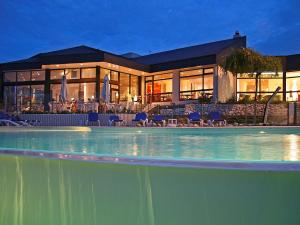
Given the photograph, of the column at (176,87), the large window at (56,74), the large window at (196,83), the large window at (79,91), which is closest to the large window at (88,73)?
the large window at (79,91)

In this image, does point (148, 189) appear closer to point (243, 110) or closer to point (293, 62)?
point (243, 110)

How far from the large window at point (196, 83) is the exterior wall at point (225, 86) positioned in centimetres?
57

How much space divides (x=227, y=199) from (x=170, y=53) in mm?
26155

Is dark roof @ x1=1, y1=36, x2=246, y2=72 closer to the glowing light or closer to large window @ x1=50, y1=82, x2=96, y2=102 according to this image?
large window @ x1=50, y1=82, x2=96, y2=102

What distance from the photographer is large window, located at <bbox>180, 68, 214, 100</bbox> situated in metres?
22.3

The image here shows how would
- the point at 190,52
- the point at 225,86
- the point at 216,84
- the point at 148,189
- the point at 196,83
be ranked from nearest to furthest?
the point at 148,189 < the point at 216,84 < the point at 225,86 < the point at 196,83 < the point at 190,52

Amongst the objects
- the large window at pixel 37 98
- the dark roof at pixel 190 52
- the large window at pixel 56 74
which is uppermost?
the dark roof at pixel 190 52

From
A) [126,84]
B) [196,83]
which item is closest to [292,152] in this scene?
[196,83]

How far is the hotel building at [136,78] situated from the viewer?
21125 mm

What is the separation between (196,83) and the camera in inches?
915

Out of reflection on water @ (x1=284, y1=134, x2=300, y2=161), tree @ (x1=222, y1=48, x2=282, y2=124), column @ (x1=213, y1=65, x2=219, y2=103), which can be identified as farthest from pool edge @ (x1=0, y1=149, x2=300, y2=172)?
column @ (x1=213, y1=65, x2=219, y2=103)

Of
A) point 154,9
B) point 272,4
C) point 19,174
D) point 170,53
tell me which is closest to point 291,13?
point 272,4

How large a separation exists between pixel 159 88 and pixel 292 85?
8.98 metres

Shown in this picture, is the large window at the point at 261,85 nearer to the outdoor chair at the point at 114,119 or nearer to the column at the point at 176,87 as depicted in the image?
the column at the point at 176,87
